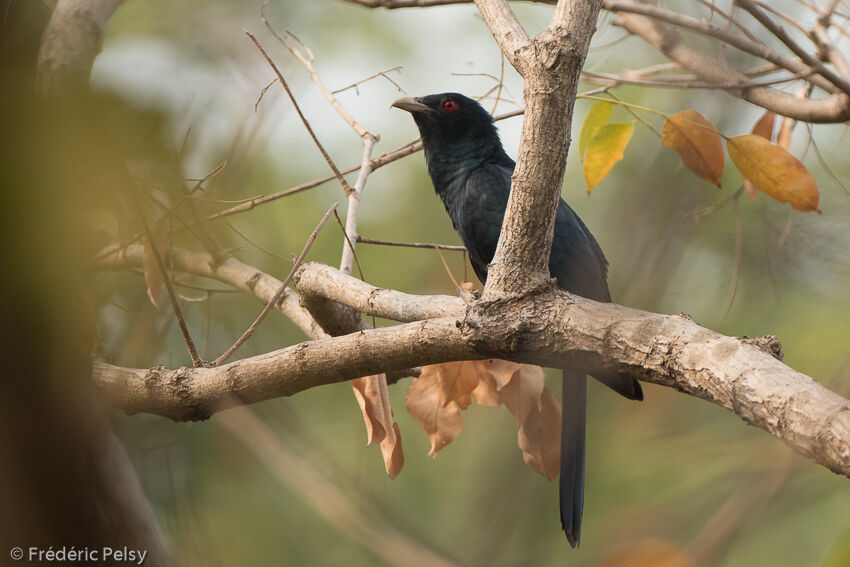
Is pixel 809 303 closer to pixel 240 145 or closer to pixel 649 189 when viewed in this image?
pixel 649 189

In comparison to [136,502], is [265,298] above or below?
below

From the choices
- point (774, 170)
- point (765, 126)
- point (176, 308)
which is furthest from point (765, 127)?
point (176, 308)

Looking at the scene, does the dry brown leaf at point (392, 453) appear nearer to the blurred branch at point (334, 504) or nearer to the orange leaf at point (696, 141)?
the blurred branch at point (334, 504)

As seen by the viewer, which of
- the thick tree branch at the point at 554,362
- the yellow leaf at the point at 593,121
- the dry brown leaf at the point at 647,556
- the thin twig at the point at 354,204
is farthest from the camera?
the dry brown leaf at the point at 647,556

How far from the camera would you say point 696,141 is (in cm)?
253

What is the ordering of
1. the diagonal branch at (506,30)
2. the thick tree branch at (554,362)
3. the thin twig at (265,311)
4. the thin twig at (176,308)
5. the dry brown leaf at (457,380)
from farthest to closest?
the dry brown leaf at (457,380), the thin twig at (265,311), the diagonal branch at (506,30), the thin twig at (176,308), the thick tree branch at (554,362)

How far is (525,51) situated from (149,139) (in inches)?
49.7

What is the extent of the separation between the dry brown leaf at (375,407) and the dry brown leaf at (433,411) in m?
Result: 0.12

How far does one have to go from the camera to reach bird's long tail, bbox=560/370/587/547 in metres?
2.91

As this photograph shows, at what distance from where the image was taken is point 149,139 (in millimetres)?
742

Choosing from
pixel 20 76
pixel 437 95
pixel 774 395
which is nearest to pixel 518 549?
pixel 437 95

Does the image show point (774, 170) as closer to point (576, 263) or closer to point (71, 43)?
point (576, 263)

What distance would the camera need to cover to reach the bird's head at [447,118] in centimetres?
397

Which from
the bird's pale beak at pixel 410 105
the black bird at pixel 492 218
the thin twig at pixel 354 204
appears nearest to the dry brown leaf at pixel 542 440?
the black bird at pixel 492 218
